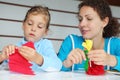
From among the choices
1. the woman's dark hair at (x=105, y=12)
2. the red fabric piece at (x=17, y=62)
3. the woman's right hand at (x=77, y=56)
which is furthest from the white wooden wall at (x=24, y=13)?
the red fabric piece at (x=17, y=62)

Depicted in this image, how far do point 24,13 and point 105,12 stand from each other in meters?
1.25

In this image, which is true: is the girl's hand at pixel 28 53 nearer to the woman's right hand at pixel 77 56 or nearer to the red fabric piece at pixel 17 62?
the red fabric piece at pixel 17 62

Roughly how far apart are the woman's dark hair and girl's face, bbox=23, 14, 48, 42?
0.82ft

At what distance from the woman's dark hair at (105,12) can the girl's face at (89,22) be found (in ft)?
0.09

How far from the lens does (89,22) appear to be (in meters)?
1.21

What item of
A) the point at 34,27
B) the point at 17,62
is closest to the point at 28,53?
the point at 17,62

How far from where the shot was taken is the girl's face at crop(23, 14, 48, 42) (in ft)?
3.63

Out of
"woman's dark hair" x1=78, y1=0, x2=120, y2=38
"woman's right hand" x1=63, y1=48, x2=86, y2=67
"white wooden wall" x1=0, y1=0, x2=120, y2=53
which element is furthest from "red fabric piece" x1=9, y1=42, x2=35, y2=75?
"white wooden wall" x1=0, y1=0, x2=120, y2=53

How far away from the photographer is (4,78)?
654 millimetres

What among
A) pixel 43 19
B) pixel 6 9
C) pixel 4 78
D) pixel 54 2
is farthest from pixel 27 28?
pixel 54 2

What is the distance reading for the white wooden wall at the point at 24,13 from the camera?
2.29 meters

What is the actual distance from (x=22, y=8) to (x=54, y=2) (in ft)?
1.25

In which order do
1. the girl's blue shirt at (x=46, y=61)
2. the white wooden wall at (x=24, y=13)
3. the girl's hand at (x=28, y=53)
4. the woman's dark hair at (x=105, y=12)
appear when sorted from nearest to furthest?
the girl's hand at (x=28, y=53)
the girl's blue shirt at (x=46, y=61)
the woman's dark hair at (x=105, y=12)
the white wooden wall at (x=24, y=13)

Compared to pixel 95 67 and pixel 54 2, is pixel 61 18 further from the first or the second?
pixel 95 67
